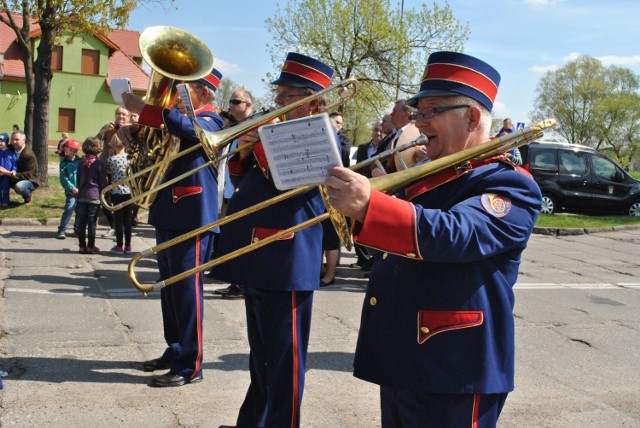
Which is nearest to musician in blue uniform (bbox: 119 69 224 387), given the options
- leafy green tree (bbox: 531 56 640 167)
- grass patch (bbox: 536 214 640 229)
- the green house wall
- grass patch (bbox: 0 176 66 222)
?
grass patch (bbox: 0 176 66 222)

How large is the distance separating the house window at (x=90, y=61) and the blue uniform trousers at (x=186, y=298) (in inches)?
1581

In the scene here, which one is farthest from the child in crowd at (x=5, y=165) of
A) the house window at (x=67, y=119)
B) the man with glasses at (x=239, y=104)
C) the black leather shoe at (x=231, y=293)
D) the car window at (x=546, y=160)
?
the house window at (x=67, y=119)

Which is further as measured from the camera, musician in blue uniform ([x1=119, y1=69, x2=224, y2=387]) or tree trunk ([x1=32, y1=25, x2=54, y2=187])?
tree trunk ([x1=32, y1=25, x2=54, y2=187])

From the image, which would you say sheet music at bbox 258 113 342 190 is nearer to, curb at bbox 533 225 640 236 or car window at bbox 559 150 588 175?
curb at bbox 533 225 640 236

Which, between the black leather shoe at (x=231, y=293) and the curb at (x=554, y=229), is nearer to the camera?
the black leather shoe at (x=231, y=293)

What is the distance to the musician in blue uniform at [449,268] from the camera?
2.04 meters

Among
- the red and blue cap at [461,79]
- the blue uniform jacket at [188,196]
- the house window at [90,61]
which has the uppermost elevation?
the house window at [90,61]

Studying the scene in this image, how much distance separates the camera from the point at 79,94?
42125 millimetres

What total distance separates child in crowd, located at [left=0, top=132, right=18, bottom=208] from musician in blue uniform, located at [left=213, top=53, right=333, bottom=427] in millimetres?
9785

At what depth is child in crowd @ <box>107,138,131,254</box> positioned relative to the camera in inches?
377

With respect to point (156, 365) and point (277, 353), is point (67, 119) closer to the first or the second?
point (156, 365)

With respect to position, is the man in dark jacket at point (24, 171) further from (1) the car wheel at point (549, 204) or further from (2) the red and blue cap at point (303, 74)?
(1) the car wheel at point (549, 204)

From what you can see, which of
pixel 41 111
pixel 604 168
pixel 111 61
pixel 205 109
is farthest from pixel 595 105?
pixel 205 109

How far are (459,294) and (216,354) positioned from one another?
10.9 feet
